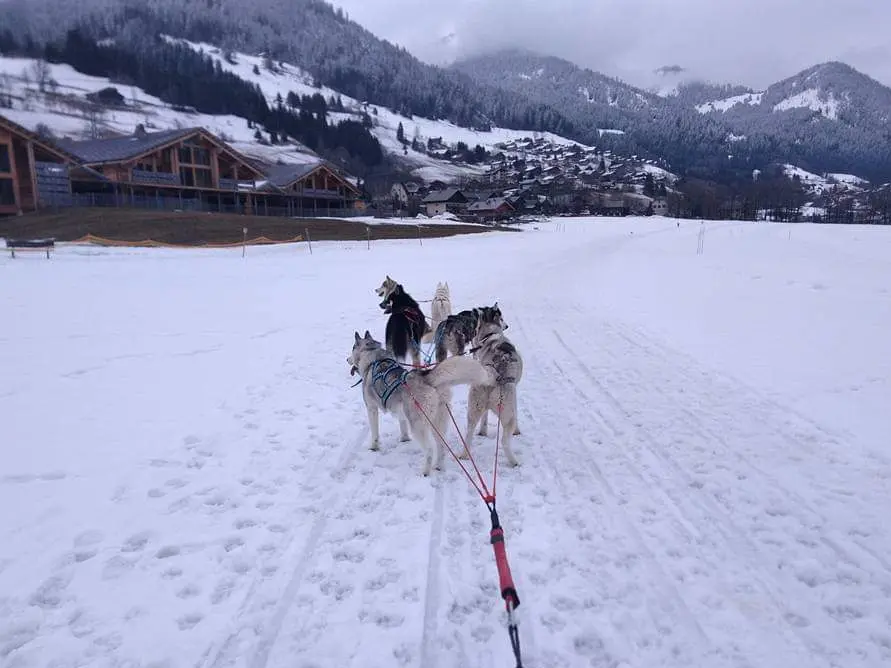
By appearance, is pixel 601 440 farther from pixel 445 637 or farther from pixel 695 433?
pixel 445 637

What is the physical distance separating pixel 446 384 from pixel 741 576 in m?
2.55

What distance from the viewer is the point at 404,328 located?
7.54 meters

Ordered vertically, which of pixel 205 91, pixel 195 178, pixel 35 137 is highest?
pixel 205 91

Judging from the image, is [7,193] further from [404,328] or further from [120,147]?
[404,328]

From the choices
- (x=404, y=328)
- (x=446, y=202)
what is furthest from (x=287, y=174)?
(x=404, y=328)

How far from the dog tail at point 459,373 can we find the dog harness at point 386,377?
39 centimetres

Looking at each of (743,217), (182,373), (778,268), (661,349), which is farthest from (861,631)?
(743,217)

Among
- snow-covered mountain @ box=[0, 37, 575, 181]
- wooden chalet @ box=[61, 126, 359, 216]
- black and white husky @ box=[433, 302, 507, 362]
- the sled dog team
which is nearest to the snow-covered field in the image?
the sled dog team

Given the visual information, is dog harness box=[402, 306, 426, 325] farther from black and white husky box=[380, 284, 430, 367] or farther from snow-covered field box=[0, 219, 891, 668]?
snow-covered field box=[0, 219, 891, 668]

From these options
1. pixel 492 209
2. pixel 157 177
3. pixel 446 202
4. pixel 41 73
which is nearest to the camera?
pixel 157 177

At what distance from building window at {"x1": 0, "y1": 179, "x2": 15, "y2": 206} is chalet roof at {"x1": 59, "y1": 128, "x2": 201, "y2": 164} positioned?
6.11 m

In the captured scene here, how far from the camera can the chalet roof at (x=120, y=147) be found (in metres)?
40.7

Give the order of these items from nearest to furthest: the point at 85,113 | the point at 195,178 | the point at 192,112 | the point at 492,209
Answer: the point at 195,178
the point at 85,113
the point at 492,209
the point at 192,112

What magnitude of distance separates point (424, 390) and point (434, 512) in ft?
3.45
